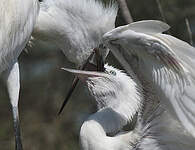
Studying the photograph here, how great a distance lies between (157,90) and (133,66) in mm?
186

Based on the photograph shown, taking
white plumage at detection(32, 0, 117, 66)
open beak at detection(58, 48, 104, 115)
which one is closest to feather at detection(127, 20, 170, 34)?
open beak at detection(58, 48, 104, 115)

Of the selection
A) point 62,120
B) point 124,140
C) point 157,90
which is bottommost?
point 62,120

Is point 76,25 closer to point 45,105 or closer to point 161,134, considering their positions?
point 161,134

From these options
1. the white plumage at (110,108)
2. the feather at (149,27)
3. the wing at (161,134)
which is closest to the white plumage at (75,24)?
the white plumage at (110,108)

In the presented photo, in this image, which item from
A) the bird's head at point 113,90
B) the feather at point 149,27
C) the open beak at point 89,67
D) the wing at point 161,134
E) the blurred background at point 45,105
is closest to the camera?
the feather at point 149,27

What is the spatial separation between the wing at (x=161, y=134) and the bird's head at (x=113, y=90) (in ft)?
0.53

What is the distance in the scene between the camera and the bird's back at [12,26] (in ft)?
13.4

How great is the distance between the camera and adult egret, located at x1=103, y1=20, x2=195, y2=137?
3436mm

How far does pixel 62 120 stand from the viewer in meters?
8.09

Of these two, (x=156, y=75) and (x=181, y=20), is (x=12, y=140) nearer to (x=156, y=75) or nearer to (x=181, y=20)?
(x=181, y=20)

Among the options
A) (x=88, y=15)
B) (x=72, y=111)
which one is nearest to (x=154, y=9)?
(x=72, y=111)

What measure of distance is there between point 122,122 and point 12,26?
0.85 m

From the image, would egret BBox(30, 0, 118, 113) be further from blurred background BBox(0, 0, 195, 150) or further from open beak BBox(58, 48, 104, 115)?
blurred background BBox(0, 0, 195, 150)

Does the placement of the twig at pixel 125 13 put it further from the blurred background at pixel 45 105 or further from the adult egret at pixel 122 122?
the blurred background at pixel 45 105
